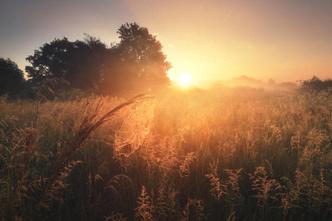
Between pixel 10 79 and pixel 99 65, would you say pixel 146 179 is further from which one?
pixel 10 79

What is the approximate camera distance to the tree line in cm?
2172

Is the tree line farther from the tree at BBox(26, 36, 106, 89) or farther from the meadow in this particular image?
the meadow

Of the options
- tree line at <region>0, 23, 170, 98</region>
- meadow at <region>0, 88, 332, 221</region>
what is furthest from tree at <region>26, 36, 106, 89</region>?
meadow at <region>0, 88, 332, 221</region>

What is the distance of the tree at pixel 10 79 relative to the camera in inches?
893

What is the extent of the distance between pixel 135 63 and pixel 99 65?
12.7 feet

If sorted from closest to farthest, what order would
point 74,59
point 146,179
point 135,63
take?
point 146,179 < point 74,59 < point 135,63

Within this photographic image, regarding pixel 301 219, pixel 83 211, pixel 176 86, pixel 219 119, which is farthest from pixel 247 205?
pixel 176 86

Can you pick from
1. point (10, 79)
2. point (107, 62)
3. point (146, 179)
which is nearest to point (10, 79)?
point (10, 79)

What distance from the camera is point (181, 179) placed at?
2980 millimetres

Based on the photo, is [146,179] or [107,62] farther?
[107,62]

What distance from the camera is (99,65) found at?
72.8 feet

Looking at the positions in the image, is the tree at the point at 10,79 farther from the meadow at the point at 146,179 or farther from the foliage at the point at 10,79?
the meadow at the point at 146,179

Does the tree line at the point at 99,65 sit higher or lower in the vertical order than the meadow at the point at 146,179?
higher

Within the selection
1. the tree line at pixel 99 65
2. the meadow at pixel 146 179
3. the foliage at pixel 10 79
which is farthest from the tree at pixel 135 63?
the meadow at pixel 146 179
